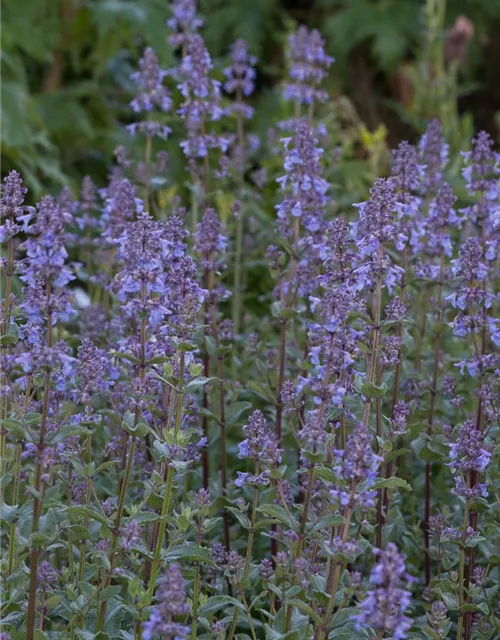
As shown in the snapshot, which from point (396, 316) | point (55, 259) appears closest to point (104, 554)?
point (55, 259)

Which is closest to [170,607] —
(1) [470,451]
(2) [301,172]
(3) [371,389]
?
(3) [371,389]

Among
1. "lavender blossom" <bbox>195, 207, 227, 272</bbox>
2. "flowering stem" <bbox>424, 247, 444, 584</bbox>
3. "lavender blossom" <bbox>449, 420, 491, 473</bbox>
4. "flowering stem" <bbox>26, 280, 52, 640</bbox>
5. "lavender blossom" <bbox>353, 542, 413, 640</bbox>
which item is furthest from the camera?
"lavender blossom" <bbox>195, 207, 227, 272</bbox>

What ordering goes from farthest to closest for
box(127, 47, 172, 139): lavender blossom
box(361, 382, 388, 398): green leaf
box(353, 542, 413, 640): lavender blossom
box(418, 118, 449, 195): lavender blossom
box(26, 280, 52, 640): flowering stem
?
box(127, 47, 172, 139): lavender blossom → box(418, 118, 449, 195): lavender blossom → box(361, 382, 388, 398): green leaf → box(26, 280, 52, 640): flowering stem → box(353, 542, 413, 640): lavender blossom

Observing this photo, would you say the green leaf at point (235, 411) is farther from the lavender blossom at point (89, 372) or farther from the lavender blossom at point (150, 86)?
the lavender blossom at point (150, 86)

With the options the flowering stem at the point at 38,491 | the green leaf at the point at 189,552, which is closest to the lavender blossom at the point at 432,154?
the green leaf at the point at 189,552

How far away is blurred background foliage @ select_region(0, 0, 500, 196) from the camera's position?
5.09m

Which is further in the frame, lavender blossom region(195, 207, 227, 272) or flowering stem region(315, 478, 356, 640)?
lavender blossom region(195, 207, 227, 272)

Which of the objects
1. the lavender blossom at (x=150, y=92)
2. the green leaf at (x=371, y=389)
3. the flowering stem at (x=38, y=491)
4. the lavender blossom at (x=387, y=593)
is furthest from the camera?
the lavender blossom at (x=150, y=92)

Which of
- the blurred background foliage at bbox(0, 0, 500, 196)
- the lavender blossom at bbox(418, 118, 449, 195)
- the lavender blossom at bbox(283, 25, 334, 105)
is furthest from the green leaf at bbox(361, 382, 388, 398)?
the blurred background foliage at bbox(0, 0, 500, 196)

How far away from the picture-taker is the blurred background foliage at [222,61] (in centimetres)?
509

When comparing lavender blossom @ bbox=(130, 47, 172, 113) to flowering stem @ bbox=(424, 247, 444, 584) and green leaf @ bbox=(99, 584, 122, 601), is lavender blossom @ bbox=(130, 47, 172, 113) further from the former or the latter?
green leaf @ bbox=(99, 584, 122, 601)

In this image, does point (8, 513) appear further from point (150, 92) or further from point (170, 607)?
point (150, 92)

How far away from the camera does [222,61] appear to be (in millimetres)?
4855

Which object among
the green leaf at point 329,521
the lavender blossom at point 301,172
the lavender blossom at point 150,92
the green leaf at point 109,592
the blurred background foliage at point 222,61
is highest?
the blurred background foliage at point 222,61
